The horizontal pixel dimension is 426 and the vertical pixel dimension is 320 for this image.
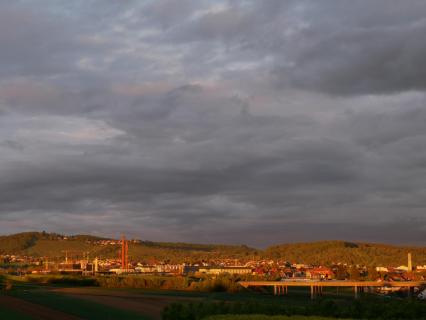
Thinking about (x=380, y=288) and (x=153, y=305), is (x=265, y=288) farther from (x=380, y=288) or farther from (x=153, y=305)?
(x=153, y=305)

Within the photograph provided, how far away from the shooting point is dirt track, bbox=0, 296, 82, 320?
216 feet

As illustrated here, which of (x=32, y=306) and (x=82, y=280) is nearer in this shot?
(x=32, y=306)

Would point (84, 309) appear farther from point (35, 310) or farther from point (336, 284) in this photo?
point (336, 284)

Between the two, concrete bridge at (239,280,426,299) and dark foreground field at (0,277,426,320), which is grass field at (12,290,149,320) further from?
concrete bridge at (239,280,426,299)

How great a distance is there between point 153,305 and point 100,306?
1017 centimetres

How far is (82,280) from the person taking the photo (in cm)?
15100

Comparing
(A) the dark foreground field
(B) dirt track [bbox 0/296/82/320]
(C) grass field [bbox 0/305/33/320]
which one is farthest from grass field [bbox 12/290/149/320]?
(C) grass field [bbox 0/305/33/320]

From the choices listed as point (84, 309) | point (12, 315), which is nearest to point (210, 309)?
point (12, 315)

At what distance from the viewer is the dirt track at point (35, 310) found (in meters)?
65.9

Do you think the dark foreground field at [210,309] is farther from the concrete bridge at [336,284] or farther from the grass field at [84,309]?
the concrete bridge at [336,284]

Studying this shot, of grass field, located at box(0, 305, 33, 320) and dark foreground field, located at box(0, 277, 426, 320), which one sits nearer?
dark foreground field, located at box(0, 277, 426, 320)

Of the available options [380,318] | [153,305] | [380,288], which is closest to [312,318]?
[380,318]

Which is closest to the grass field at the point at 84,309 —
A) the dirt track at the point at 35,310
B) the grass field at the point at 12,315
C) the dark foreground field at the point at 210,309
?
the dark foreground field at the point at 210,309

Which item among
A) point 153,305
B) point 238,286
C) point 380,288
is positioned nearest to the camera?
point 153,305
